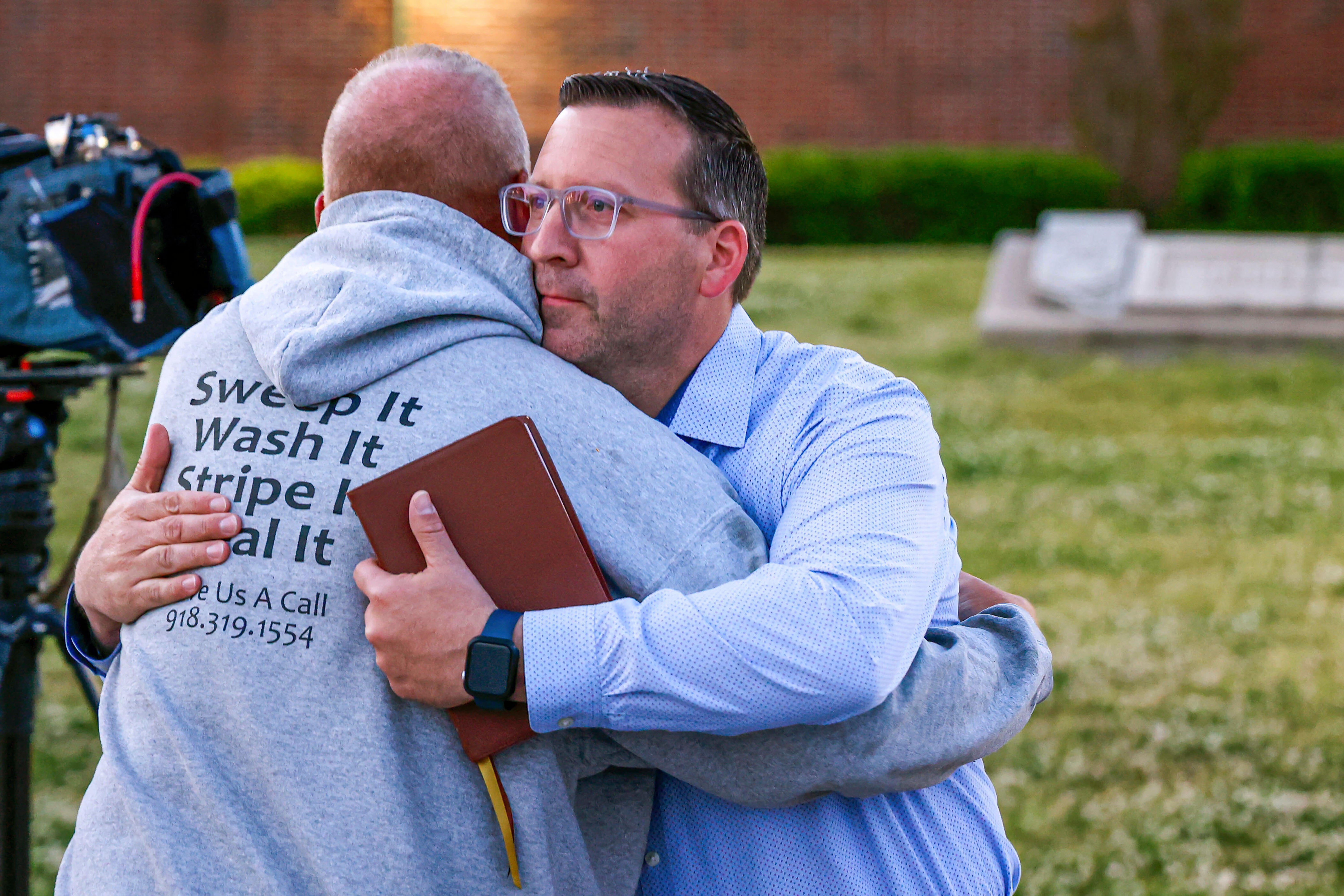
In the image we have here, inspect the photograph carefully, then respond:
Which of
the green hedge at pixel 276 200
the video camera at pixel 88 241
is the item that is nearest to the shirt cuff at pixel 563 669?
the video camera at pixel 88 241

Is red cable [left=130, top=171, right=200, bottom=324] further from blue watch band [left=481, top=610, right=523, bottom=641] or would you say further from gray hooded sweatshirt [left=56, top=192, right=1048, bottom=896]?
blue watch band [left=481, top=610, right=523, bottom=641]

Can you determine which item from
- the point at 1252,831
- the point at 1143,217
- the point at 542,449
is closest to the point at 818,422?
the point at 542,449

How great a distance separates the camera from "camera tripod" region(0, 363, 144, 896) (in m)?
2.80

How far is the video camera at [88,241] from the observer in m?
2.70

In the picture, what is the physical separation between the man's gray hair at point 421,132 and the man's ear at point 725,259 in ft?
1.09

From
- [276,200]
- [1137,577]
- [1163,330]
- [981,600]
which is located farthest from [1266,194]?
[981,600]

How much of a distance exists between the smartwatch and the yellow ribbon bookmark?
0.08 m

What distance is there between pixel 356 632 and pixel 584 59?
17079mm

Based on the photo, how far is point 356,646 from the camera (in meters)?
1.56

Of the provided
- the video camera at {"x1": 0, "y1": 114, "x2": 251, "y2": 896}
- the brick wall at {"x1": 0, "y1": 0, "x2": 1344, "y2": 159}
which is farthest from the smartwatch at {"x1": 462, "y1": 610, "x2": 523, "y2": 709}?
the brick wall at {"x1": 0, "y1": 0, "x2": 1344, "y2": 159}

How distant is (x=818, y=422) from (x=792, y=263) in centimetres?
1077

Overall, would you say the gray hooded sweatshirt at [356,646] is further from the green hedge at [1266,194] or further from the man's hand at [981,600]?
the green hedge at [1266,194]

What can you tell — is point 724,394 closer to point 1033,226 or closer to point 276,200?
point 1033,226

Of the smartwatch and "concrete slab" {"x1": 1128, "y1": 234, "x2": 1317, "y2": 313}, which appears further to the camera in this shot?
"concrete slab" {"x1": 1128, "y1": 234, "x2": 1317, "y2": 313}
